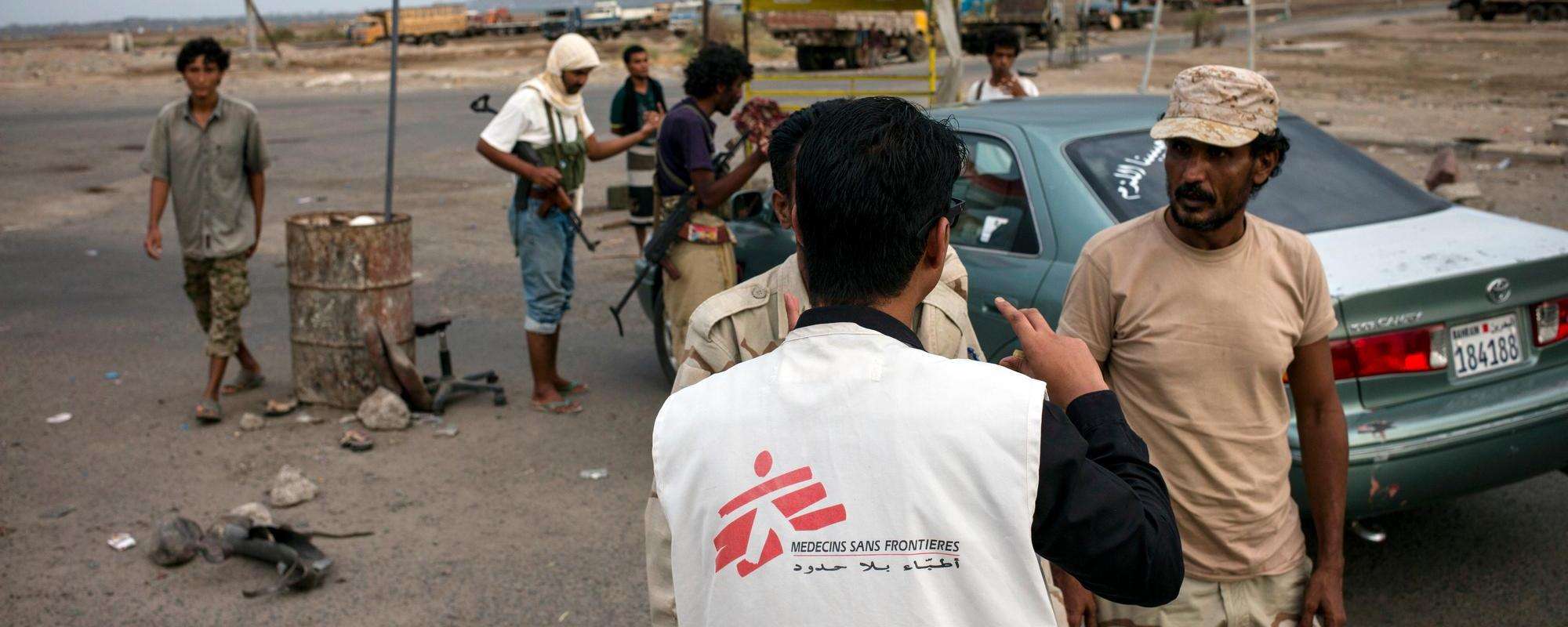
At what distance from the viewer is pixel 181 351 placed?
740 centimetres

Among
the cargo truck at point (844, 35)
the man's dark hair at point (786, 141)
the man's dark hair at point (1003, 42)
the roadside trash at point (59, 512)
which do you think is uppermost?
the cargo truck at point (844, 35)

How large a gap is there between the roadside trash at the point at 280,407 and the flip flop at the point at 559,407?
45.8 inches

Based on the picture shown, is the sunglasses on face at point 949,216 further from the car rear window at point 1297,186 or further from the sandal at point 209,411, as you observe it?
the sandal at point 209,411

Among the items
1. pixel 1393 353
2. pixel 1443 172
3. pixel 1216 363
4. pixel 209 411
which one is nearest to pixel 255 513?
pixel 209 411

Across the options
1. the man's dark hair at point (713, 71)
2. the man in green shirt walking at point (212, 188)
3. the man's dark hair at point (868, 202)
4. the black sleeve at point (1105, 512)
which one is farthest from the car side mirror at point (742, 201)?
the black sleeve at point (1105, 512)

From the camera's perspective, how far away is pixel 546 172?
19.0 feet

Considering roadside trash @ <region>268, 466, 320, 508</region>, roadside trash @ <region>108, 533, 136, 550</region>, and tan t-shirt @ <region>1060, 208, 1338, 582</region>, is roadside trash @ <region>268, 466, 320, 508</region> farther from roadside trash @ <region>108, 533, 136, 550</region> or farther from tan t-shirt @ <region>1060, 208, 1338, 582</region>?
tan t-shirt @ <region>1060, 208, 1338, 582</region>

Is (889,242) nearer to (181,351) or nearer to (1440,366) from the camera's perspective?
(1440,366)

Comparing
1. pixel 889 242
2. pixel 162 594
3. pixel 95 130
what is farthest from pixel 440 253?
pixel 95 130

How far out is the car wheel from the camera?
Result: 20.3 feet

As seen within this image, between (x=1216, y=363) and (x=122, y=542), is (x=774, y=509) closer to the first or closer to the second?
(x=1216, y=363)

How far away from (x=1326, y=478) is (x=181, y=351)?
6645 millimetres

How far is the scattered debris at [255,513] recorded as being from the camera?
4664mm

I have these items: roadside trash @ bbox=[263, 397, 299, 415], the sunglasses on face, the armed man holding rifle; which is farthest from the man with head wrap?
the sunglasses on face
